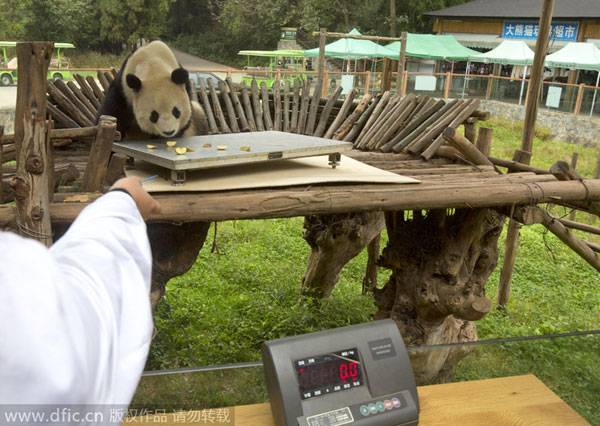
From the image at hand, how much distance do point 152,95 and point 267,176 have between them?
699mm

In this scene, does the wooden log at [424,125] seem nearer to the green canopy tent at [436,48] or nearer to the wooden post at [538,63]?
the wooden post at [538,63]

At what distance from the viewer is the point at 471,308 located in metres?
3.01

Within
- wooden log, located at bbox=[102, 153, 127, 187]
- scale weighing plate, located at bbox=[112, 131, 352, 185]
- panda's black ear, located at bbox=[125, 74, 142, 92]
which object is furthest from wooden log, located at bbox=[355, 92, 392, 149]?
wooden log, located at bbox=[102, 153, 127, 187]

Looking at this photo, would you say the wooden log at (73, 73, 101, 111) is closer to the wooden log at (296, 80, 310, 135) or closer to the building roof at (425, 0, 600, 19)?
the wooden log at (296, 80, 310, 135)

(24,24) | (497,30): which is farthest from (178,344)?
(497,30)

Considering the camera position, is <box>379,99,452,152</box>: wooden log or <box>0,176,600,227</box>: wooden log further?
<box>379,99,452,152</box>: wooden log

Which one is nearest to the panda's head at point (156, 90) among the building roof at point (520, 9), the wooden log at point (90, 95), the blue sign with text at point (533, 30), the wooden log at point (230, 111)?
the wooden log at point (90, 95)

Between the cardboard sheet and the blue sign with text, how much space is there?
1201 cm

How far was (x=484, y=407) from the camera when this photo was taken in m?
1.59

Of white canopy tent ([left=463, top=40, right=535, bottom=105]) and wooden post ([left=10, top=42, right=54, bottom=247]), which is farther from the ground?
white canopy tent ([left=463, top=40, right=535, bottom=105])

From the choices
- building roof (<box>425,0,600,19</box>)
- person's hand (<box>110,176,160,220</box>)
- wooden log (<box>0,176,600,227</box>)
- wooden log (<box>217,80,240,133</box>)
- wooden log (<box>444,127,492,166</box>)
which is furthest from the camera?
building roof (<box>425,0,600,19</box>)

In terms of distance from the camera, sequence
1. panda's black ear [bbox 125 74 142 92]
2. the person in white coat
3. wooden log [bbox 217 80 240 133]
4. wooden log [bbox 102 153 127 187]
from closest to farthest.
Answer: the person in white coat < wooden log [bbox 102 153 127 187] < panda's black ear [bbox 125 74 142 92] < wooden log [bbox 217 80 240 133]

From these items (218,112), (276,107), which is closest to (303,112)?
(276,107)

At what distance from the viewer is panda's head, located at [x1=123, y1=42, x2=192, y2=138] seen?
2529 mm
